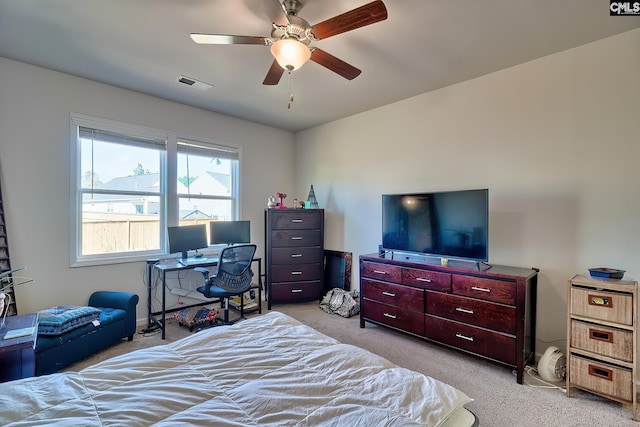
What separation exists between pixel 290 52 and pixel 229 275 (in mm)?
2501

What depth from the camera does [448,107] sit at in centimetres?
332

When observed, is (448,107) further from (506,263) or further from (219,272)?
(219,272)

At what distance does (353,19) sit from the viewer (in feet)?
5.60

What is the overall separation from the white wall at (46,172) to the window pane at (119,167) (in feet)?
0.66

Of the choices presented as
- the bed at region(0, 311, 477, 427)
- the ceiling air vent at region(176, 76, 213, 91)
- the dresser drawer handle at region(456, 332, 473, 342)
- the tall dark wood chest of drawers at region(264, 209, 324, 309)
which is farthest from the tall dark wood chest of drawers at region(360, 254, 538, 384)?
the ceiling air vent at region(176, 76, 213, 91)

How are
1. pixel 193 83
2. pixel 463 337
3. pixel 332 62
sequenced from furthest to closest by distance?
pixel 193 83, pixel 463 337, pixel 332 62

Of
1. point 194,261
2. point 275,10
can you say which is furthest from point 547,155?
point 194,261

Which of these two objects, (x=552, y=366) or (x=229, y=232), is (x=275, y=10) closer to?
(x=229, y=232)

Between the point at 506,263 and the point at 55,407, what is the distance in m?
3.39

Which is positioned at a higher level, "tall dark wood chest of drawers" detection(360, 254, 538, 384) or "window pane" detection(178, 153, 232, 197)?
"window pane" detection(178, 153, 232, 197)

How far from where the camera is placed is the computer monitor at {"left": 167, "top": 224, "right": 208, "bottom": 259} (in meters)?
3.65

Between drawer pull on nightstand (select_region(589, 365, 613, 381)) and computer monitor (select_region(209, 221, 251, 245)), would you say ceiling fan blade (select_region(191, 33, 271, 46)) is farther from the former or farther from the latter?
drawer pull on nightstand (select_region(589, 365, 613, 381))

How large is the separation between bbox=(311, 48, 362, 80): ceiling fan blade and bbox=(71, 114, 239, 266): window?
257 centimetres

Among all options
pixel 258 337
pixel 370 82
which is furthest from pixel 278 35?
pixel 258 337
